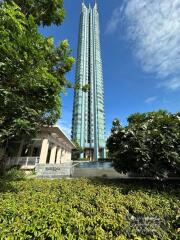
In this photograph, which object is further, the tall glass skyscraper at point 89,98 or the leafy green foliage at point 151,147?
the tall glass skyscraper at point 89,98

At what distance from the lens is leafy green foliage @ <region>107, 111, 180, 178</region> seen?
6.42m

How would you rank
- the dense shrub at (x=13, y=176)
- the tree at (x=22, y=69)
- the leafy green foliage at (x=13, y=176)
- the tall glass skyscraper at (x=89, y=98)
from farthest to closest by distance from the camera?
the tall glass skyscraper at (x=89, y=98), the dense shrub at (x=13, y=176), the leafy green foliage at (x=13, y=176), the tree at (x=22, y=69)

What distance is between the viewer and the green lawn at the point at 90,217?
334cm

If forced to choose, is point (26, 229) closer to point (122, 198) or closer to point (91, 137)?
point (122, 198)

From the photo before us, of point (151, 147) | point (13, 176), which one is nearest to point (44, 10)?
point (151, 147)

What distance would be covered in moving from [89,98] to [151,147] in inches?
2009

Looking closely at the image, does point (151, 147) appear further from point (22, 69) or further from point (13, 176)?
point (13, 176)

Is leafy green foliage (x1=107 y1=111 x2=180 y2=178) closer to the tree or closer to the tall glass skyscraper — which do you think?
the tree

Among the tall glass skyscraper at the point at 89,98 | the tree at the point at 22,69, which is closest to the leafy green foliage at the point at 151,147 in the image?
the tree at the point at 22,69

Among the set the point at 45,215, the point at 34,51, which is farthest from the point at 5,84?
the point at 45,215

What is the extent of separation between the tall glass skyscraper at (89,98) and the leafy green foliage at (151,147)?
4230cm

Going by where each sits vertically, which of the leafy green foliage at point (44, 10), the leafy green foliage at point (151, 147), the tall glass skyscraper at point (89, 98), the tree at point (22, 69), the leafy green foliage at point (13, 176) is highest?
the tall glass skyscraper at point (89, 98)

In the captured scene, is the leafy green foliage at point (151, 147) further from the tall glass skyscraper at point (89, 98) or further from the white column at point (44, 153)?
the tall glass skyscraper at point (89, 98)

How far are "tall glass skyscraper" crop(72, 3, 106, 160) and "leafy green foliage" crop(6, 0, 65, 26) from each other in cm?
3972
